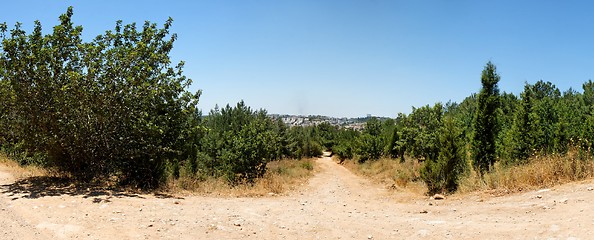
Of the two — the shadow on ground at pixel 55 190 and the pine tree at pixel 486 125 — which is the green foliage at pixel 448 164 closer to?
the pine tree at pixel 486 125

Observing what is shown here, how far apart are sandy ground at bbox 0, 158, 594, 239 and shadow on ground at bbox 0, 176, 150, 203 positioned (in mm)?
41

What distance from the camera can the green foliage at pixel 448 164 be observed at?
36.9ft

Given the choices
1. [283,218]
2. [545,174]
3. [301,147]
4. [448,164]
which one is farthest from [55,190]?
[301,147]

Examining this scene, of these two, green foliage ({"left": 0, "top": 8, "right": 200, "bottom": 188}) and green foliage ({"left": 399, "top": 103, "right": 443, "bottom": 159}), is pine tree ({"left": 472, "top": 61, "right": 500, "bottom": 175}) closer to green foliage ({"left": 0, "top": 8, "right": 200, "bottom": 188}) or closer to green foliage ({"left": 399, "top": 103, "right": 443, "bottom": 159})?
green foliage ({"left": 399, "top": 103, "right": 443, "bottom": 159})

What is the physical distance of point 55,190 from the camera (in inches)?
359

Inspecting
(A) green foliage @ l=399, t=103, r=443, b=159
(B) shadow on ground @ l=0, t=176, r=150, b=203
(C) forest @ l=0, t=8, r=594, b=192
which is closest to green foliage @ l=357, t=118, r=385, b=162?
(A) green foliage @ l=399, t=103, r=443, b=159

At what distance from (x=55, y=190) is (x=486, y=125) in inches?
535

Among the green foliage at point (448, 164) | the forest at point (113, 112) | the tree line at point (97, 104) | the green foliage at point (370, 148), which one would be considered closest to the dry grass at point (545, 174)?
the forest at point (113, 112)

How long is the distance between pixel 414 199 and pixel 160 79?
8361mm

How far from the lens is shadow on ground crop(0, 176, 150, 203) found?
844 cm

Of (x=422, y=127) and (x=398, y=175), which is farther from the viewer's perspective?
(x=422, y=127)

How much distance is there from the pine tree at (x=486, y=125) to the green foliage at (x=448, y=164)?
1.54 metres

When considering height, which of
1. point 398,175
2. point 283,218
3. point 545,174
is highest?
point 545,174

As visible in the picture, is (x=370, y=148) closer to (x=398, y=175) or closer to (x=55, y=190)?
(x=398, y=175)
